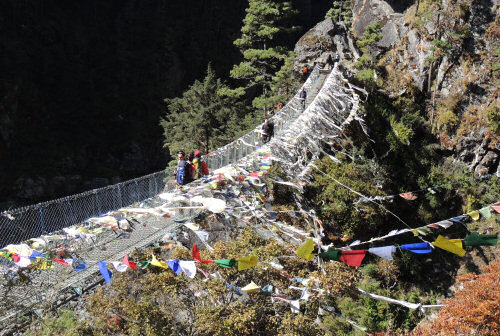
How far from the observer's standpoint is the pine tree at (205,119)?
20.1 m

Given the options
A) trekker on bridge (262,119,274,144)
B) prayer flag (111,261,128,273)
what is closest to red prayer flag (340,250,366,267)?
prayer flag (111,261,128,273)

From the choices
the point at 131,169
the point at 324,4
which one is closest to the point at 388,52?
the point at 131,169

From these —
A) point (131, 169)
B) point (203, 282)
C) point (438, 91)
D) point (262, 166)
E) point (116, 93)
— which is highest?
point (438, 91)

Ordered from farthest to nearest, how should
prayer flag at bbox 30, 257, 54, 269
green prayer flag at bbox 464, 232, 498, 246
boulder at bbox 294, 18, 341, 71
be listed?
boulder at bbox 294, 18, 341, 71 → prayer flag at bbox 30, 257, 54, 269 → green prayer flag at bbox 464, 232, 498, 246

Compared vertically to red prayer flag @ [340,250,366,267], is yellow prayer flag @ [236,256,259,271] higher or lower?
lower

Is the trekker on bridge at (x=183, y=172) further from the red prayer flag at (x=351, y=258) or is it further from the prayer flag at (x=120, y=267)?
the red prayer flag at (x=351, y=258)

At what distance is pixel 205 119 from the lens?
20.1m

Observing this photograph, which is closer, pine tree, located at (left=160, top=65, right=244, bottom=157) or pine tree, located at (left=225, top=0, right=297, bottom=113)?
pine tree, located at (left=160, top=65, right=244, bottom=157)

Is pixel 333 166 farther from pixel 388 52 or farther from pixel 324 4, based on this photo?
pixel 324 4

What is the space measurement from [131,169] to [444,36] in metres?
26.8

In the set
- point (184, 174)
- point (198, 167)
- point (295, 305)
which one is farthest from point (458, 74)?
point (295, 305)

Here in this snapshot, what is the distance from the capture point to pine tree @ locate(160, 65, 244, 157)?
20.1m

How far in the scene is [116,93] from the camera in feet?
125

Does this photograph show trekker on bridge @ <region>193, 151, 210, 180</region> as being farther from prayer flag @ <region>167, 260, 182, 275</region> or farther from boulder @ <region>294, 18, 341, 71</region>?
boulder @ <region>294, 18, 341, 71</region>
